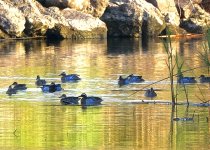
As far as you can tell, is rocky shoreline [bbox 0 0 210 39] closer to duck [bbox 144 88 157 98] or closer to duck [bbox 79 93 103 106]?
duck [bbox 144 88 157 98]

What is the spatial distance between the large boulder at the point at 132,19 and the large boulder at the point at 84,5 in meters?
0.32

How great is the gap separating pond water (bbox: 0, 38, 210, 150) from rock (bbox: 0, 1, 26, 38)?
471 inches

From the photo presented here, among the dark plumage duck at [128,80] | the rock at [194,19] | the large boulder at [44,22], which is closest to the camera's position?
the dark plumage duck at [128,80]

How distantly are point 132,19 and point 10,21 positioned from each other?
7.25 meters

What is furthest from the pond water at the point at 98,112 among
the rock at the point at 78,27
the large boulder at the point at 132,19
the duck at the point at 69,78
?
the large boulder at the point at 132,19

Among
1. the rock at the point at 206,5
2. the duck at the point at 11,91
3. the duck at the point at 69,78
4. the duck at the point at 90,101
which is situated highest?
the rock at the point at 206,5

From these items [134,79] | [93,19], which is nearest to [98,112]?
[134,79]

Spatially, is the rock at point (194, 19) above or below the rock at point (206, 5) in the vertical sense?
below

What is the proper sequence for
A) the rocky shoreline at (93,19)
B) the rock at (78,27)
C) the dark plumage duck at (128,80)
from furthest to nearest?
1. the rock at (78,27)
2. the rocky shoreline at (93,19)
3. the dark plumage duck at (128,80)

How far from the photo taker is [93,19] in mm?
45312

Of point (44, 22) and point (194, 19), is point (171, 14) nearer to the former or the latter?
point (194, 19)

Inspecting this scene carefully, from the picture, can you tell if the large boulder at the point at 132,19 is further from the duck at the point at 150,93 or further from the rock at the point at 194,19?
the duck at the point at 150,93

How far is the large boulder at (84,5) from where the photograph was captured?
46.2 metres

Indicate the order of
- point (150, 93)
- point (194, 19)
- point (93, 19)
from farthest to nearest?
point (194, 19) < point (93, 19) < point (150, 93)
